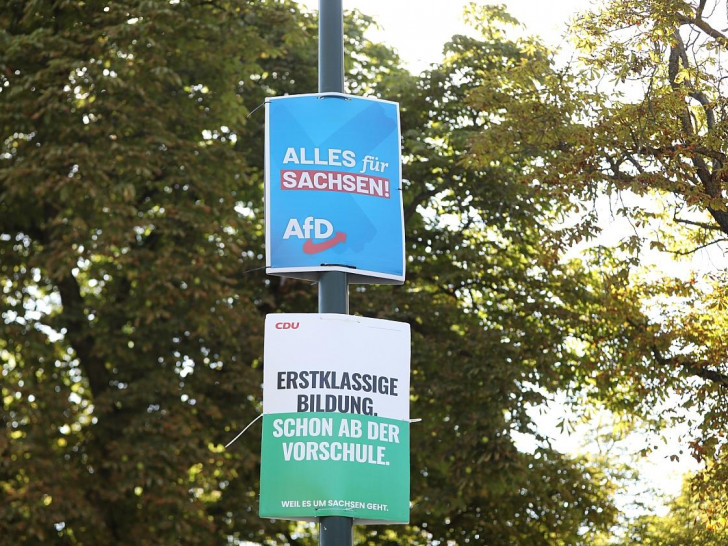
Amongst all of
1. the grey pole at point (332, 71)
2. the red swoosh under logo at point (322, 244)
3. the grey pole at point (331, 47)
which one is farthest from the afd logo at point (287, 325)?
the grey pole at point (331, 47)

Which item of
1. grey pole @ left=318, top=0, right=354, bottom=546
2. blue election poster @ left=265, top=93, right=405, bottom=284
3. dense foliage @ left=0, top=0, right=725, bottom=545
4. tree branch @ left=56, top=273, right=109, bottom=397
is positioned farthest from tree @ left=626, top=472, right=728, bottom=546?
grey pole @ left=318, top=0, right=354, bottom=546

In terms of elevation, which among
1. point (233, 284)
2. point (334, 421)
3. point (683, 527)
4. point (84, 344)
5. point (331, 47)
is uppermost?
point (233, 284)

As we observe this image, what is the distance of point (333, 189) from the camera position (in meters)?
7.40

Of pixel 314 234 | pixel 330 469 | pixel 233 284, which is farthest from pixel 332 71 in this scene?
pixel 233 284

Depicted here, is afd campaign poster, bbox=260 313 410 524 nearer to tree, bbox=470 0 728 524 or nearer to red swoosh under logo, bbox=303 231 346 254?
red swoosh under logo, bbox=303 231 346 254

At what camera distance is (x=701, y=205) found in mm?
14148

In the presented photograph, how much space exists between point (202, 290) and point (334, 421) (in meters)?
11.4

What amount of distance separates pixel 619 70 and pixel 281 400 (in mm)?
9033

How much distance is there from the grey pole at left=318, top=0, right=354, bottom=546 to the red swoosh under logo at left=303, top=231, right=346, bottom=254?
0.51 feet

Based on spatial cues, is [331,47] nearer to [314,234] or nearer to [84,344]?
[314,234]

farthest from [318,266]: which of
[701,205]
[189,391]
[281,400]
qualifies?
[189,391]

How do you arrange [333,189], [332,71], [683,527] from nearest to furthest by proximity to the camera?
1. [333,189]
2. [332,71]
3. [683,527]

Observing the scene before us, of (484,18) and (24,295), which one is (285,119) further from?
(484,18)

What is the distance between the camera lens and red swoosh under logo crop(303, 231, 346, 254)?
7.23 m
